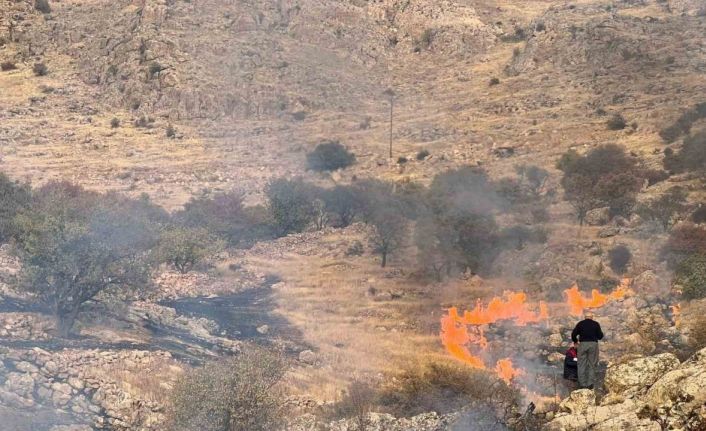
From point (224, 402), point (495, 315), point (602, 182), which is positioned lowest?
point (495, 315)

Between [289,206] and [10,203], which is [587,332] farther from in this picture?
[289,206]

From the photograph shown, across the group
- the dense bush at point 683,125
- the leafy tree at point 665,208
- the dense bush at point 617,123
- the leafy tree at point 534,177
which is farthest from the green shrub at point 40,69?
the leafy tree at point 665,208

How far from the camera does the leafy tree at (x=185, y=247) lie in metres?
40.0

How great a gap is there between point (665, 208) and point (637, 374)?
87.8ft

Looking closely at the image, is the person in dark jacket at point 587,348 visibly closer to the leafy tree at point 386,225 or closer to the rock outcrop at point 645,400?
the rock outcrop at point 645,400

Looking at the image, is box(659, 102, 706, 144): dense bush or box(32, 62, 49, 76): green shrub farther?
box(32, 62, 49, 76): green shrub

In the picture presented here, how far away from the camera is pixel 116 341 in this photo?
27.5m

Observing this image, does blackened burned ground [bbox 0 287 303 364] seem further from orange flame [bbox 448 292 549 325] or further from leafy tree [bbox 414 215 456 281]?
leafy tree [bbox 414 215 456 281]

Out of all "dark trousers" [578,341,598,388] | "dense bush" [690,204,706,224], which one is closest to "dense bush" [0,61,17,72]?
"dense bush" [690,204,706,224]

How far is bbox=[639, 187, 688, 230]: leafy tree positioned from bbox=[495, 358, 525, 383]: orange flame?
55.2ft

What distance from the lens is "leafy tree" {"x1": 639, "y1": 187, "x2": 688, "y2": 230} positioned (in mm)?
38625

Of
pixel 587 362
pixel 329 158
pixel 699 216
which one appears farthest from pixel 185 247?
pixel 587 362

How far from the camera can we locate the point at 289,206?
51344 millimetres

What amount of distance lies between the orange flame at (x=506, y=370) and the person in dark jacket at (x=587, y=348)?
7.15 m
